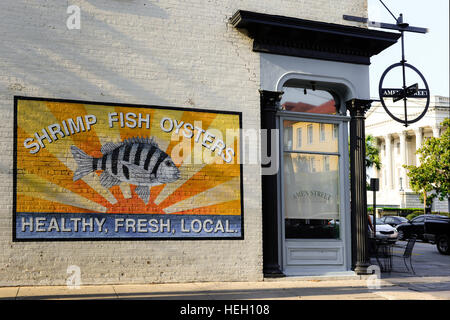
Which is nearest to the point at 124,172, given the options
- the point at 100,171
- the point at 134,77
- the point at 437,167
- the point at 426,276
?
the point at 100,171

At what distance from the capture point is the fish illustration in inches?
402

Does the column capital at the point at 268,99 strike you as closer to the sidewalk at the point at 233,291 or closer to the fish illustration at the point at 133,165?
the fish illustration at the point at 133,165

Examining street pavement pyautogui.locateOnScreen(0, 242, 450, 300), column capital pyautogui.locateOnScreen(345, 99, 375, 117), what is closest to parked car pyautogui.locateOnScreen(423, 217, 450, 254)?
street pavement pyautogui.locateOnScreen(0, 242, 450, 300)

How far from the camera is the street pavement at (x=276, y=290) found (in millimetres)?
9039

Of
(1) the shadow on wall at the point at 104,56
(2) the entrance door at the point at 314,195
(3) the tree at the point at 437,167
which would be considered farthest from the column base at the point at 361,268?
(3) the tree at the point at 437,167

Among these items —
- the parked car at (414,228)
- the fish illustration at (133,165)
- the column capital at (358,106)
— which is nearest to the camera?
the fish illustration at (133,165)

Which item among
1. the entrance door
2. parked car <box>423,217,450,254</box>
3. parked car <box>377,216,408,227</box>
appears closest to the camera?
the entrance door

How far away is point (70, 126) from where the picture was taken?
33.2 feet

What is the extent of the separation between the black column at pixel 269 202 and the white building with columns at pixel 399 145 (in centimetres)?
5808

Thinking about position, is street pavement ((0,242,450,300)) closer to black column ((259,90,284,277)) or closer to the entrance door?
black column ((259,90,284,277))

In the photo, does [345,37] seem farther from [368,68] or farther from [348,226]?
[348,226]

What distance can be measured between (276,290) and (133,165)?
151 inches

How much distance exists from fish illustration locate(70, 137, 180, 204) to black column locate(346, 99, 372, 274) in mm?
4525
